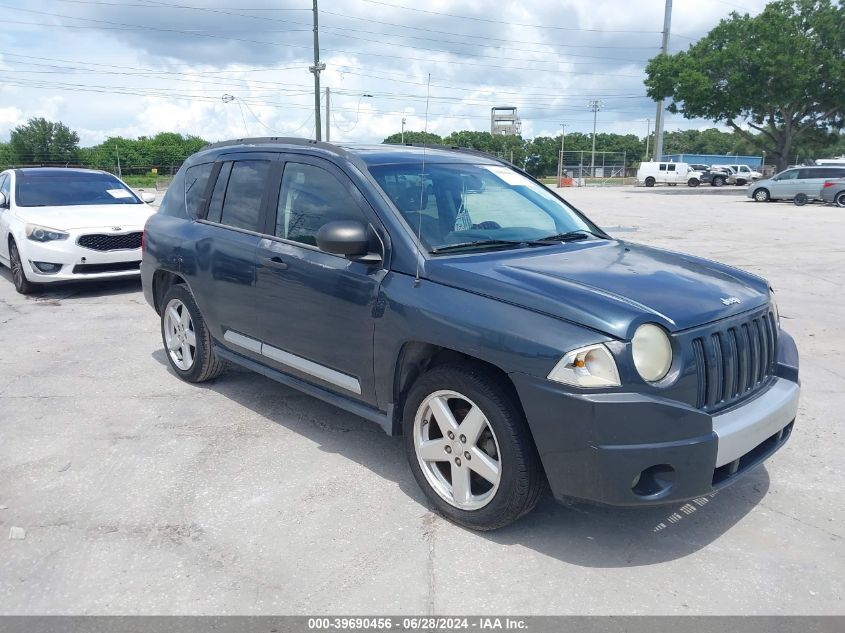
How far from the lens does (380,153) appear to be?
438cm

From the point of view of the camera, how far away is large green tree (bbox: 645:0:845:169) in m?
39.2

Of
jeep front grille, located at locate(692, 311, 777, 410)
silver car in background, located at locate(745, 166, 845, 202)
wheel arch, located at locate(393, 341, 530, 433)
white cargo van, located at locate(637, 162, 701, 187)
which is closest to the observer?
jeep front grille, located at locate(692, 311, 777, 410)

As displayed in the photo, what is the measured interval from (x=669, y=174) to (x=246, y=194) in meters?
55.5

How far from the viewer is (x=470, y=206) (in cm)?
424

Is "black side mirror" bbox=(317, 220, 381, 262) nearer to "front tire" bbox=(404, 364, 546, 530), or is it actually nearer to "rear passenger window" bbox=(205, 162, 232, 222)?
"front tire" bbox=(404, 364, 546, 530)

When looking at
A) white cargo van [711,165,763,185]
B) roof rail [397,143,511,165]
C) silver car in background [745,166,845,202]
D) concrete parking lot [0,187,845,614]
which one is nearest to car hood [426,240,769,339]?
concrete parking lot [0,187,845,614]

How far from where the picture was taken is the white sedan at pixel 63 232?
906 cm

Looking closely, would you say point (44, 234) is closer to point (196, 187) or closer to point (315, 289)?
point (196, 187)

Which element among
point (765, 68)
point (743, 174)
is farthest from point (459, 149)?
point (743, 174)

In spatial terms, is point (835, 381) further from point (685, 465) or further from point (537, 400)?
point (537, 400)

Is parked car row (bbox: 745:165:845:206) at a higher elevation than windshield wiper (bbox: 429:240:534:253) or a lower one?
lower

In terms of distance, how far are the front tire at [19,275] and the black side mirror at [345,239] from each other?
7131 millimetres

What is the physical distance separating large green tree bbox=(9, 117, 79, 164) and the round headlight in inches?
2439
